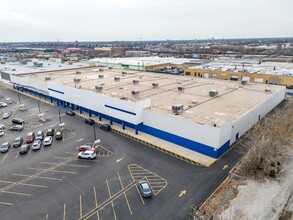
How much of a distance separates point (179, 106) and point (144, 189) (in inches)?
731

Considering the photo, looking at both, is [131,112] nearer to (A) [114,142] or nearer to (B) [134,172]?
(A) [114,142]

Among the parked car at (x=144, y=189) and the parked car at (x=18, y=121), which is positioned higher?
the parked car at (x=18, y=121)

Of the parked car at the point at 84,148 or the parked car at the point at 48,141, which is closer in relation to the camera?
the parked car at the point at 84,148

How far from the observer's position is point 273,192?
26.8m

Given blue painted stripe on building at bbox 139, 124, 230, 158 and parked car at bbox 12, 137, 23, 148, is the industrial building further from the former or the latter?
parked car at bbox 12, 137, 23, 148

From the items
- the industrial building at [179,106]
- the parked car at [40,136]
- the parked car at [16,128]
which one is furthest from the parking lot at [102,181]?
the parked car at [16,128]

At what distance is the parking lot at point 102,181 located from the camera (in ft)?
80.0

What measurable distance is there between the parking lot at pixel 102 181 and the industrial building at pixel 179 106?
420 centimetres

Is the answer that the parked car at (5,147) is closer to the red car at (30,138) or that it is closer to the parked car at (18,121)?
the red car at (30,138)

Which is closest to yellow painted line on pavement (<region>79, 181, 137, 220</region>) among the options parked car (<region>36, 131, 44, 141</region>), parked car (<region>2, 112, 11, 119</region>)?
Result: parked car (<region>36, 131, 44, 141</region>)

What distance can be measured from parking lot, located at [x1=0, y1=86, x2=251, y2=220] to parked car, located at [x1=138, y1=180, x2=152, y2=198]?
629 millimetres

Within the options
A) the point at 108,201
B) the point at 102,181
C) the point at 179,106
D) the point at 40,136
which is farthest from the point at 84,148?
the point at 179,106

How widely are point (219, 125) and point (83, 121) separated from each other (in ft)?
100

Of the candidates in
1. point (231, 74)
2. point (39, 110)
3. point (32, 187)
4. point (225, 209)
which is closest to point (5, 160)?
point (32, 187)
